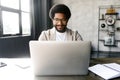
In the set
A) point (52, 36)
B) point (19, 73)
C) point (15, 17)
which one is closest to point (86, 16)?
point (15, 17)

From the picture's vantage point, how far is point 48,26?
17.5 ft

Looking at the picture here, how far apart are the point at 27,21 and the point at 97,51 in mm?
2575

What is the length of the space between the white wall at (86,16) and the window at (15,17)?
5.54 feet

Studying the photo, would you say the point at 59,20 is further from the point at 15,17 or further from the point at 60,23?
the point at 15,17

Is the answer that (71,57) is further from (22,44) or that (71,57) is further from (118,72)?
(22,44)

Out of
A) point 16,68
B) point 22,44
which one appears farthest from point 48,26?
point 16,68

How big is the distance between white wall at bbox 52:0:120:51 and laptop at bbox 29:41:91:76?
15.6 feet

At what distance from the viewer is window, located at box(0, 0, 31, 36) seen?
11.4ft

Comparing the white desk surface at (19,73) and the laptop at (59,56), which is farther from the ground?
the laptop at (59,56)

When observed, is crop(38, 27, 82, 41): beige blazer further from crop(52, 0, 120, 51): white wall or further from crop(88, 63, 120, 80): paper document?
crop(52, 0, 120, 51): white wall

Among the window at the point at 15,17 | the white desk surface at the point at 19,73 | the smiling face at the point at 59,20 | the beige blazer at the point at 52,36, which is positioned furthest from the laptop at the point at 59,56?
the window at the point at 15,17

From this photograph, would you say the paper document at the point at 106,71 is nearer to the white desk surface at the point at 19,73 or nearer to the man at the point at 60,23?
the white desk surface at the point at 19,73

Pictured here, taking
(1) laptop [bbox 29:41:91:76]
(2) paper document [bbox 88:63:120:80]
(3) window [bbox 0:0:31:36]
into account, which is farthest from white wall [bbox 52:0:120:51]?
(1) laptop [bbox 29:41:91:76]

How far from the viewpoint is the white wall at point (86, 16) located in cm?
570
